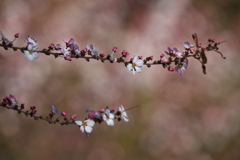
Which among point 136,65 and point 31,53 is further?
point 136,65

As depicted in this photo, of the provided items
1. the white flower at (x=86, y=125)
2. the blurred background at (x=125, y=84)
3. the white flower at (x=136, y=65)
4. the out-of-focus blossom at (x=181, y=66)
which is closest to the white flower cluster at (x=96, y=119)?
the white flower at (x=86, y=125)

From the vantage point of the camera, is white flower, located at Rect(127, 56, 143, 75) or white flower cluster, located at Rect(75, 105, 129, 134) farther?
white flower, located at Rect(127, 56, 143, 75)

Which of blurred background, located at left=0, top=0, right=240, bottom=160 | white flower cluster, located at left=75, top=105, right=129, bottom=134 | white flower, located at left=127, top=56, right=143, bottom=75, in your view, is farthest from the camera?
blurred background, located at left=0, top=0, right=240, bottom=160

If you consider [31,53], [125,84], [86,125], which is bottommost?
[86,125]

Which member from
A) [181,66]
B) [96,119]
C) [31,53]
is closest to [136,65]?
[181,66]

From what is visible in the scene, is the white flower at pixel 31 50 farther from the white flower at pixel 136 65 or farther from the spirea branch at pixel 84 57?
the white flower at pixel 136 65

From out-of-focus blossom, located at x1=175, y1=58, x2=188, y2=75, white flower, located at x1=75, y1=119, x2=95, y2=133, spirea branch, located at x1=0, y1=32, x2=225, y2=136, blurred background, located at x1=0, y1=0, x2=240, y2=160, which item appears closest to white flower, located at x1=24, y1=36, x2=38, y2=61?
spirea branch, located at x1=0, y1=32, x2=225, y2=136

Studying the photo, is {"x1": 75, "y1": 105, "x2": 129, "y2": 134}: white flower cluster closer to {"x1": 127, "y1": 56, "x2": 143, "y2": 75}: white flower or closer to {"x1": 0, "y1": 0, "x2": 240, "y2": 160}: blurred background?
{"x1": 127, "y1": 56, "x2": 143, "y2": 75}: white flower

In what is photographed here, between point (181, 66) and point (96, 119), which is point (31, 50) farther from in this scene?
point (181, 66)
